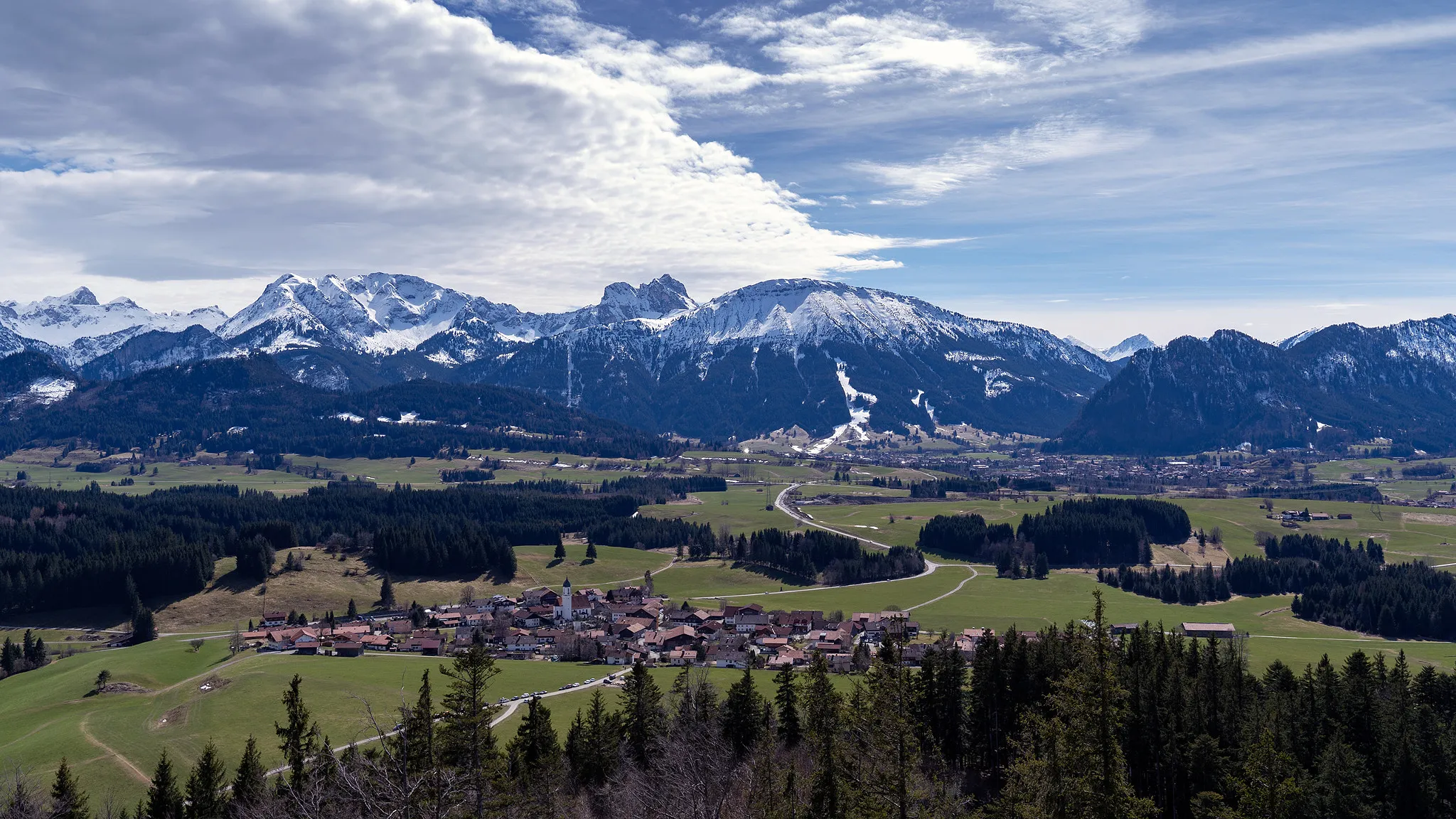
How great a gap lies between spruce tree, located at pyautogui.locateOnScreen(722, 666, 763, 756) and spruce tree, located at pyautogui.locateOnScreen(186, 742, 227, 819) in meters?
32.0

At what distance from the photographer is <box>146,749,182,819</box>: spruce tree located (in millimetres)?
57219

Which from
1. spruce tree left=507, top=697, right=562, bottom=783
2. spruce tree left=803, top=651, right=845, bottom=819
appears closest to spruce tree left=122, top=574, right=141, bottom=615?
spruce tree left=507, top=697, right=562, bottom=783

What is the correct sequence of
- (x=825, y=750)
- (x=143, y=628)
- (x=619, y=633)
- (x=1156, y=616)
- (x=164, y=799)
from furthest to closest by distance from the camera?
(x=1156, y=616) < (x=619, y=633) < (x=143, y=628) < (x=164, y=799) < (x=825, y=750)

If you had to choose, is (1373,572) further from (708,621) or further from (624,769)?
(624,769)

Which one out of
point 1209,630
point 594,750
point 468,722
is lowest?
point 1209,630

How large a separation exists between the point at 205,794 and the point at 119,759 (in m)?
26.9

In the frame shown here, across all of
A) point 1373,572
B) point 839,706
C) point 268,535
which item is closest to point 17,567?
point 268,535

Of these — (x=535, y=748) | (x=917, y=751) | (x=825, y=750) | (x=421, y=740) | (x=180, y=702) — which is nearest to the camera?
(x=917, y=751)

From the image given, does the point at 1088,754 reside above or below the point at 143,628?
above

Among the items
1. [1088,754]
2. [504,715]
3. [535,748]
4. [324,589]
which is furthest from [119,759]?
[324,589]

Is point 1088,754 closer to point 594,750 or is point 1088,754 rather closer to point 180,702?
point 594,750

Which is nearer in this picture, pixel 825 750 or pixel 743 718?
pixel 825 750

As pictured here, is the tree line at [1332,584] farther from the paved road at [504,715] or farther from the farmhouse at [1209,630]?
the paved road at [504,715]

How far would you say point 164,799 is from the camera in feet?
188
